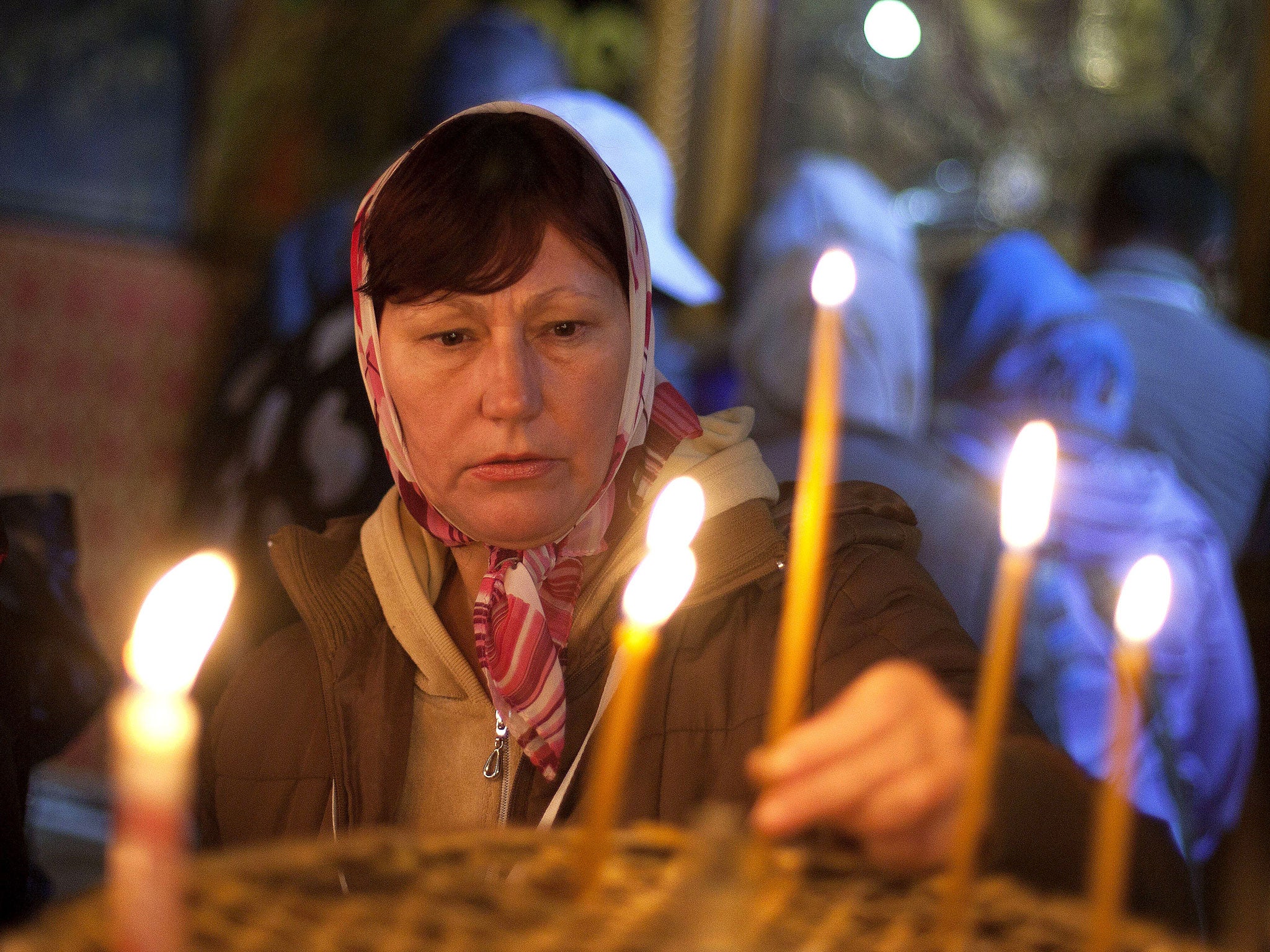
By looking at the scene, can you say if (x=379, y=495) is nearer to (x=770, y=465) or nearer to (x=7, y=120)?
(x=770, y=465)

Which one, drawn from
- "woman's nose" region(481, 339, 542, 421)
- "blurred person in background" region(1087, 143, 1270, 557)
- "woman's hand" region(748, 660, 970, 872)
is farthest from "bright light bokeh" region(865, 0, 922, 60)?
"woman's hand" region(748, 660, 970, 872)

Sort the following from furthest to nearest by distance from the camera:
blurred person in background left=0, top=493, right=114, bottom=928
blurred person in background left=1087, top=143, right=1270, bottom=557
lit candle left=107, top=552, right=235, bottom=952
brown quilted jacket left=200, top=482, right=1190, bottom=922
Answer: blurred person in background left=1087, top=143, right=1270, bottom=557, blurred person in background left=0, top=493, right=114, bottom=928, brown quilted jacket left=200, top=482, right=1190, bottom=922, lit candle left=107, top=552, right=235, bottom=952

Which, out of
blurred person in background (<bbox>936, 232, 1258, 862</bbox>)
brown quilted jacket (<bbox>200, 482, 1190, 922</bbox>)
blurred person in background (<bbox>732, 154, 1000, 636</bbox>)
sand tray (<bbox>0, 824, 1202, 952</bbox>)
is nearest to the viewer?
sand tray (<bbox>0, 824, 1202, 952</bbox>)

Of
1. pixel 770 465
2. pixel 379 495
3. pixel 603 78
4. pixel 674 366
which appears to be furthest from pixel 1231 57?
pixel 379 495

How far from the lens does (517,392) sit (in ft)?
4.13

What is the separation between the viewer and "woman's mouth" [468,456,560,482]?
1287 millimetres

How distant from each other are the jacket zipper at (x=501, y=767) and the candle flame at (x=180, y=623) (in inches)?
24.6

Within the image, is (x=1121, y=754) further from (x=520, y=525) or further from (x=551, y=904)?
(x=520, y=525)

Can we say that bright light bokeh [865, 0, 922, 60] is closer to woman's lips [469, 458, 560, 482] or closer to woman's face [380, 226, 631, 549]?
woman's face [380, 226, 631, 549]

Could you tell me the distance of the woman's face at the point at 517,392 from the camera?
127 centimetres

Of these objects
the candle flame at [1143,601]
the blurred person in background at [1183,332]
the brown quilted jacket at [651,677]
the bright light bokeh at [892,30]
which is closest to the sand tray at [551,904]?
the candle flame at [1143,601]

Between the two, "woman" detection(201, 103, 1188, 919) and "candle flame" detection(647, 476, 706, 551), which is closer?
"candle flame" detection(647, 476, 706, 551)

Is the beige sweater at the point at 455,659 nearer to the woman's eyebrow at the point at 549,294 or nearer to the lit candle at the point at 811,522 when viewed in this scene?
the woman's eyebrow at the point at 549,294

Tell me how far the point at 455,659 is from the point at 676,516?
0.62 metres
